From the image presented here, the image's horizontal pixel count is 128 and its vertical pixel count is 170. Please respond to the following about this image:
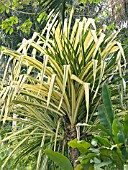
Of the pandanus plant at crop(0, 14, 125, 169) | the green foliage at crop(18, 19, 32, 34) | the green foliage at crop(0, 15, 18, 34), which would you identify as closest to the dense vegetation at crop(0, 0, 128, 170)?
the pandanus plant at crop(0, 14, 125, 169)

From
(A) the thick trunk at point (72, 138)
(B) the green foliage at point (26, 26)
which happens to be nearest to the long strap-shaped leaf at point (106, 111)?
(A) the thick trunk at point (72, 138)

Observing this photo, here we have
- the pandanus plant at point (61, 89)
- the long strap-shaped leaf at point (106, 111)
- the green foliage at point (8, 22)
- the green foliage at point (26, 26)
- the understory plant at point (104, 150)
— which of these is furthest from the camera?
the green foliage at point (26, 26)

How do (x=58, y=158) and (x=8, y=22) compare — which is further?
(x=8, y=22)

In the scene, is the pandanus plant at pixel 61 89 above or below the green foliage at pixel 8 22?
Answer: below

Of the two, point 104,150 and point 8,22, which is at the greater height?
point 8,22

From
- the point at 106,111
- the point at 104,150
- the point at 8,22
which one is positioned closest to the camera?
the point at 104,150

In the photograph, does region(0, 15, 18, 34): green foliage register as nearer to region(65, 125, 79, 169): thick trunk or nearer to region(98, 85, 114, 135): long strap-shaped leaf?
region(65, 125, 79, 169): thick trunk

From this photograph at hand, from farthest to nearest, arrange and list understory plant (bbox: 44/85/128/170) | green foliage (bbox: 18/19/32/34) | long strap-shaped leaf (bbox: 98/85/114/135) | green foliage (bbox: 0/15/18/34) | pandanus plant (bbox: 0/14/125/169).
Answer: green foliage (bbox: 18/19/32/34), green foliage (bbox: 0/15/18/34), pandanus plant (bbox: 0/14/125/169), long strap-shaped leaf (bbox: 98/85/114/135), understory plant (bbox: 44/85/128/170)

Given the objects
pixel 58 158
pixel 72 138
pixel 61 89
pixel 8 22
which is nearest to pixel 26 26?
pixel 8 22

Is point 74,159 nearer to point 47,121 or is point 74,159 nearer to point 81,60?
point 47,121

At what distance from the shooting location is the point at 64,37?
2135 millimetres

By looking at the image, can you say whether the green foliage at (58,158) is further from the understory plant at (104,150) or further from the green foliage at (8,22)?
the green foliage at (8,22)

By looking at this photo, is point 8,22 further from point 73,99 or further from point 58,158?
point 58,158

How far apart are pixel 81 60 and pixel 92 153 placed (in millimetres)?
597
